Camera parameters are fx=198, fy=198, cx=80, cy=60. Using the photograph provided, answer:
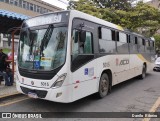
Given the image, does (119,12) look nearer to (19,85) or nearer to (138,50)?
(138,50)

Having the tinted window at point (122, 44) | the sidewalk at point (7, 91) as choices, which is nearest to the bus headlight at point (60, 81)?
the sidewalk at point (7, 91)

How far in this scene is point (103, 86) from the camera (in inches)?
281

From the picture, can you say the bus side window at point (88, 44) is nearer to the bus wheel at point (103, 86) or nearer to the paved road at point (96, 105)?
the bus wheel at point (103, 86)

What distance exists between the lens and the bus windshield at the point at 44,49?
528 cm

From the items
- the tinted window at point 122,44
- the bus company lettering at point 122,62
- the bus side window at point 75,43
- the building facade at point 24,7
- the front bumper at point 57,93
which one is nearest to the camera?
the front bumper at point 57,93

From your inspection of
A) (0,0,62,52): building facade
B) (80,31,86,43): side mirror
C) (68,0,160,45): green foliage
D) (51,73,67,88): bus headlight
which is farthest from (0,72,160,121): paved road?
(0,0,62,52): building facade

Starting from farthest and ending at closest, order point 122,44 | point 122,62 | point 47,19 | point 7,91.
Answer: point 122,44, point 122,62, point 7,91, point 47,19

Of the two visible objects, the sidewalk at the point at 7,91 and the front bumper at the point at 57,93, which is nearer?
the front bumper at the point at 57,93

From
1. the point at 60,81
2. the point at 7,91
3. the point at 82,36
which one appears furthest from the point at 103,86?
the point at 7,91

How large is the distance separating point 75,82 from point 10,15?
15.0 feet

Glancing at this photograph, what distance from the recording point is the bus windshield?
208 inches

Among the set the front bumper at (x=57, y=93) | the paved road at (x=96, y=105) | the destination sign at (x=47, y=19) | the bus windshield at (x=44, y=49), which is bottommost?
the paved road at (x=96, y=105)

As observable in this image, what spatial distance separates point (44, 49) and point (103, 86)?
276 cm

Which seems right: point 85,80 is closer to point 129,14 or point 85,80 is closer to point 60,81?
point 60,81
